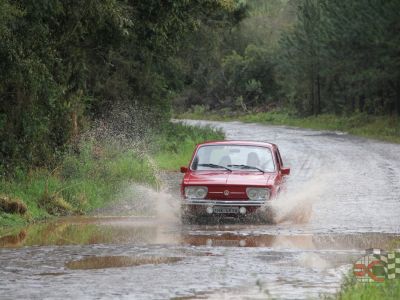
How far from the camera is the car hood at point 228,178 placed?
56.0ft

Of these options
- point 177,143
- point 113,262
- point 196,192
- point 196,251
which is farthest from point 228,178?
point 177,143

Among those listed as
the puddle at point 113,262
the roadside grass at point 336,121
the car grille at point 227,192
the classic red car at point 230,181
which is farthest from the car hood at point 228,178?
the roadside grass at point 336,121

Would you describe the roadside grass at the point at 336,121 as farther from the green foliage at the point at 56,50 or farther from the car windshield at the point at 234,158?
the car windshield at the point at 234,158

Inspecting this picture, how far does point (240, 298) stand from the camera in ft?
31.7

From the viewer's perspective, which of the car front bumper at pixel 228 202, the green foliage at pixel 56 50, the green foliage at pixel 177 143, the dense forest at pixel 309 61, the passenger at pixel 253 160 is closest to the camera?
the car front bumper at pixel 228 202

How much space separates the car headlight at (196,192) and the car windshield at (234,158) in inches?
38.8

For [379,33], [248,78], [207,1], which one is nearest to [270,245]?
[207,1]

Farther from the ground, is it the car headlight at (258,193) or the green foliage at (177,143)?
the car headlight at (258,193)

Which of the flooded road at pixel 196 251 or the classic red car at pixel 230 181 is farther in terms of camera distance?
the classic red car at pixel 230 181

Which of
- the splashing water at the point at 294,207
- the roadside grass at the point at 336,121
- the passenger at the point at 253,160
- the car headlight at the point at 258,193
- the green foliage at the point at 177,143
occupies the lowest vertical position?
the roadside grass at the point at 336,121

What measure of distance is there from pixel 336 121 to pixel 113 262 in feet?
198

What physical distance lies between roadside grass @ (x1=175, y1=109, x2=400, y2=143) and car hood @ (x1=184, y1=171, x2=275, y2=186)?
3156 cm

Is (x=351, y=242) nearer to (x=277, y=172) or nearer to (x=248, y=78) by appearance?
(x=277, y=172)

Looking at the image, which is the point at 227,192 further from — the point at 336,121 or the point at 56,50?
the point at 336,121
